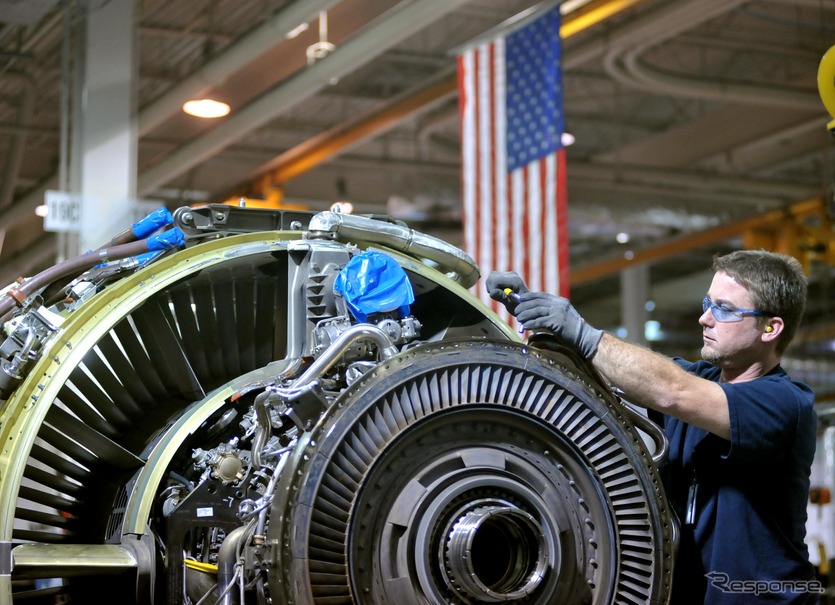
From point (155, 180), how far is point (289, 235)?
334 inches

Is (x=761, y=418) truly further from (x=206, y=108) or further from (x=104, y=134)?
(x=206, y=108)

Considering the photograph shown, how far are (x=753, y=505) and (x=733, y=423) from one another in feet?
0.86

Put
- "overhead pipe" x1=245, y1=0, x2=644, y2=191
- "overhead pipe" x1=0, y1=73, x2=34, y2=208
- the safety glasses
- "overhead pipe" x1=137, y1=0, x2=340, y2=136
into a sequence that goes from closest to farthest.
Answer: the safety glasses → "overhead pipe" x1=137, y1=0, x2=340, y2=136 → "overhead pipe" x1=0, y1=73, x2=34, y2=208 → "overhead pipe" x1=245, y1=0, x2=644, y2=191

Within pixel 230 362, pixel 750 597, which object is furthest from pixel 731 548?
pixel 230 362

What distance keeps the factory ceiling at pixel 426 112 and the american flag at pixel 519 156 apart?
18.2 inches

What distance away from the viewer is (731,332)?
2906 mm

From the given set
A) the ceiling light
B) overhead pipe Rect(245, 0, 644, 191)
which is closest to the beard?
overhead pipe Rect(245, 0, 644, 191)

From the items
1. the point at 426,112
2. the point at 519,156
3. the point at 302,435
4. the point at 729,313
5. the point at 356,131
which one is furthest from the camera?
the point at 426,112

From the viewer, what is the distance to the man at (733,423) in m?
2.67

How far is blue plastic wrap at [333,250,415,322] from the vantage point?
2713 millimetres

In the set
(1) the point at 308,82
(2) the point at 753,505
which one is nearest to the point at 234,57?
(1) the point at 308,82

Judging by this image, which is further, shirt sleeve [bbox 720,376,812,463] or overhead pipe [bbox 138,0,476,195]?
overhead pipe [bbox 138,0,476,195]

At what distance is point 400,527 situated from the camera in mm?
2293

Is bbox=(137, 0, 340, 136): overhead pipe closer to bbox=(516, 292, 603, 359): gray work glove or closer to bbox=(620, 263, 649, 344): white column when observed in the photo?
bbox=(516, 292, 603, 359): gray work glove
